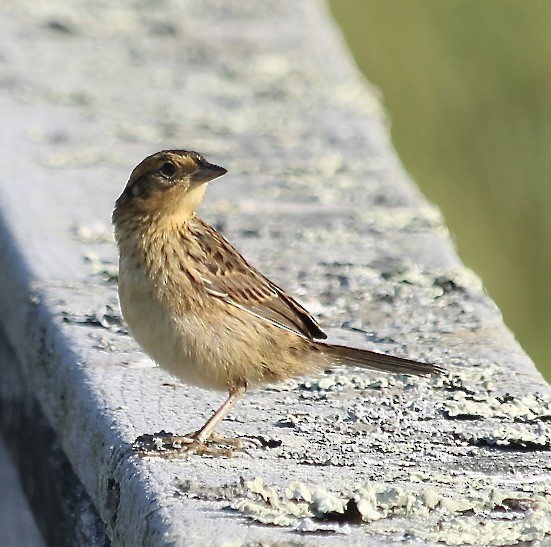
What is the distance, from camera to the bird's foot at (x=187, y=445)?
11.3 ft

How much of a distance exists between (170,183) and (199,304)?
1.53 ft

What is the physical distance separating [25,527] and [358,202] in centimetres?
183

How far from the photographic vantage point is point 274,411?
12.8ft

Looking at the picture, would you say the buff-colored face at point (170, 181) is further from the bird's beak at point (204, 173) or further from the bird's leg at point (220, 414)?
the bird's leg at point (220, 414)

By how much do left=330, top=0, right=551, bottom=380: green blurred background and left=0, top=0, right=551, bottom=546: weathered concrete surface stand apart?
495 mm

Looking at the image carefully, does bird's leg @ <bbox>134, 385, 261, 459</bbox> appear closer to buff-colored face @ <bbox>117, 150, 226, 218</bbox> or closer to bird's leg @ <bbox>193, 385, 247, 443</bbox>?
bird's leg @ <bbox>193, 385, 247, 443</bbox>

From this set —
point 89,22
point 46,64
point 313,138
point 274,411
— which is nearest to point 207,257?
point 274,411

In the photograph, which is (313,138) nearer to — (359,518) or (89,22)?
(89,22)

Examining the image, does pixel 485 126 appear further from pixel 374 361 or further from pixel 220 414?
pixel 220 414

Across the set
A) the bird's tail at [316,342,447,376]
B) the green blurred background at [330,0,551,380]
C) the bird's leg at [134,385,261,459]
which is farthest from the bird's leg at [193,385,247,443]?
the green blurred background at [330,0,551,380]

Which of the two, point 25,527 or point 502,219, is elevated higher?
point 502,219

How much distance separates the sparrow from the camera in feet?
13.1

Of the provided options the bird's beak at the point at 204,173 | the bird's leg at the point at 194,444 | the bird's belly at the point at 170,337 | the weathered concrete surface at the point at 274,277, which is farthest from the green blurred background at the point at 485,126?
Result: the bird's leg at the point at 194,444

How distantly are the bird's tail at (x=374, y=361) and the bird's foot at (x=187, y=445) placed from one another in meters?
0.46
